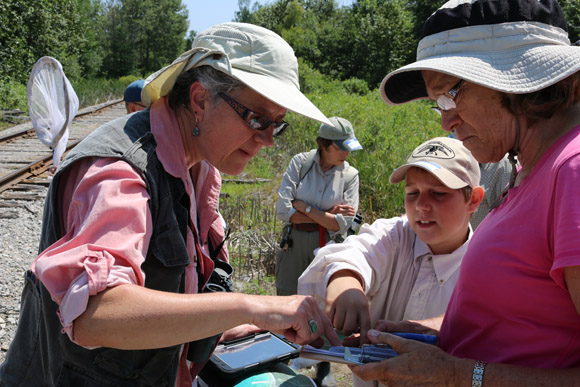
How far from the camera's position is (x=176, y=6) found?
7825 centimetres

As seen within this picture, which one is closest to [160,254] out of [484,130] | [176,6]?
[484,130]

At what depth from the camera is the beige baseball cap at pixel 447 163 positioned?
2148 mm

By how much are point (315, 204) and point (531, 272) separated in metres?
3.86

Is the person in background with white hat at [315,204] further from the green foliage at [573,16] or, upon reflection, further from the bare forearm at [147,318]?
the green foliage at [573,16]

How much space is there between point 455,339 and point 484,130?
2.26 ft

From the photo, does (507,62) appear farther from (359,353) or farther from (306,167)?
(306,167)

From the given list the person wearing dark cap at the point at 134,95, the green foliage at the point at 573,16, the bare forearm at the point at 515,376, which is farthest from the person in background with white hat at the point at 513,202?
the green foliage at the point at 573,16

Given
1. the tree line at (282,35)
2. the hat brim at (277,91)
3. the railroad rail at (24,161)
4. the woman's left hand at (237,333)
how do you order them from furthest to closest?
the tree line at (282,35) < the railroad rail at (24,161) < the woman's left hand at (237,333) < the hat brim at (277,91)

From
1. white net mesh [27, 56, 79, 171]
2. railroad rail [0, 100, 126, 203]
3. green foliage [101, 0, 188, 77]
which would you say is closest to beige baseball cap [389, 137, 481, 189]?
white net mesh [27, 56, 79, 171]

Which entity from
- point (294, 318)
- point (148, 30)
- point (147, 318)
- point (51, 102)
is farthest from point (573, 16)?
point (148, 30)

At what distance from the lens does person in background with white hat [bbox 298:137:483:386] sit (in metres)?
2.13

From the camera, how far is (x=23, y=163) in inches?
449

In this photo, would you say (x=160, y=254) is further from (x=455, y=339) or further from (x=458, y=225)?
(x=458, y=225)

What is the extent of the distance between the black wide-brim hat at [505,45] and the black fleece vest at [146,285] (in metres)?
0.94
